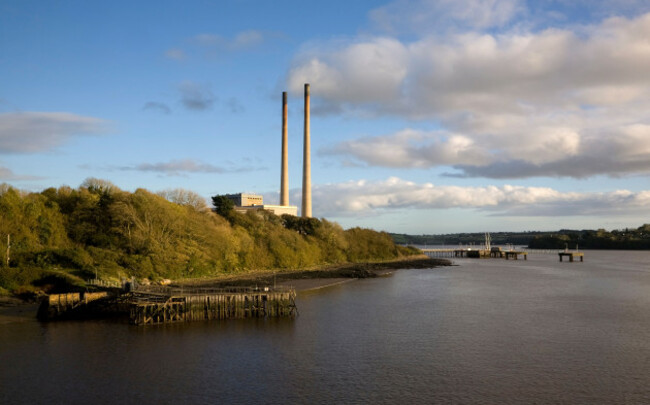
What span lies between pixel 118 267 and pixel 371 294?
34862 mm

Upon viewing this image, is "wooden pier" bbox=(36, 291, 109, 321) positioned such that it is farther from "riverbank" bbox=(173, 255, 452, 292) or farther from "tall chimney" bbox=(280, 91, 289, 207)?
"tall chimney" bbox=(280, 91, 289, 207)

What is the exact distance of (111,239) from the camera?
7300 cm

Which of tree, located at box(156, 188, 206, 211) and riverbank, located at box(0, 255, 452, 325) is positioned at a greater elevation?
tree, located at box(156, 188, 206, 211)

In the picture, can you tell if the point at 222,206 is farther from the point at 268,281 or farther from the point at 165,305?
the point at 165,305

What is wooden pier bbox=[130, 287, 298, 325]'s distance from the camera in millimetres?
47438

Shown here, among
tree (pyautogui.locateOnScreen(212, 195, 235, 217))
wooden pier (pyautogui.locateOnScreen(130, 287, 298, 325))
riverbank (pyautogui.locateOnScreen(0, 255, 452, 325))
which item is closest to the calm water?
wooden pier (pyautogui.locateOnScreen(130, 287, 298, 325))

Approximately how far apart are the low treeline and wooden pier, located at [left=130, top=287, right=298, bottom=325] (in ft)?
48.6

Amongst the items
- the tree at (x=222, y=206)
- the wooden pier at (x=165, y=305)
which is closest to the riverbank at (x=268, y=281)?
the wooden pier at (x=165, y=305)

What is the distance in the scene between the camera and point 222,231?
8900cm

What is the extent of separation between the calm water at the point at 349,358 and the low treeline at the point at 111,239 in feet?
61.2

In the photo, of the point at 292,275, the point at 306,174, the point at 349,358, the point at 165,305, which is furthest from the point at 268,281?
the point at 306,174

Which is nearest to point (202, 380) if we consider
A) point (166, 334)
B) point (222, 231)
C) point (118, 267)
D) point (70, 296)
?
point (166, 334)

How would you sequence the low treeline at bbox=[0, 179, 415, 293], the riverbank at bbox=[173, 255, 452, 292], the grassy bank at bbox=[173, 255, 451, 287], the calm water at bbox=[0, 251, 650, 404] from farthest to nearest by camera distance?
the riverbank at bbox=[173, 255, 452, 292] < the grassy bank at bbox=[173, 255, 451, 287] < the low treeline at bbox=[0, 179, 415, 293] < the calm water at bbox=[0, 251, 650, 404]

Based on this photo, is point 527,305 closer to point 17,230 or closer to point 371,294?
point 371,294
